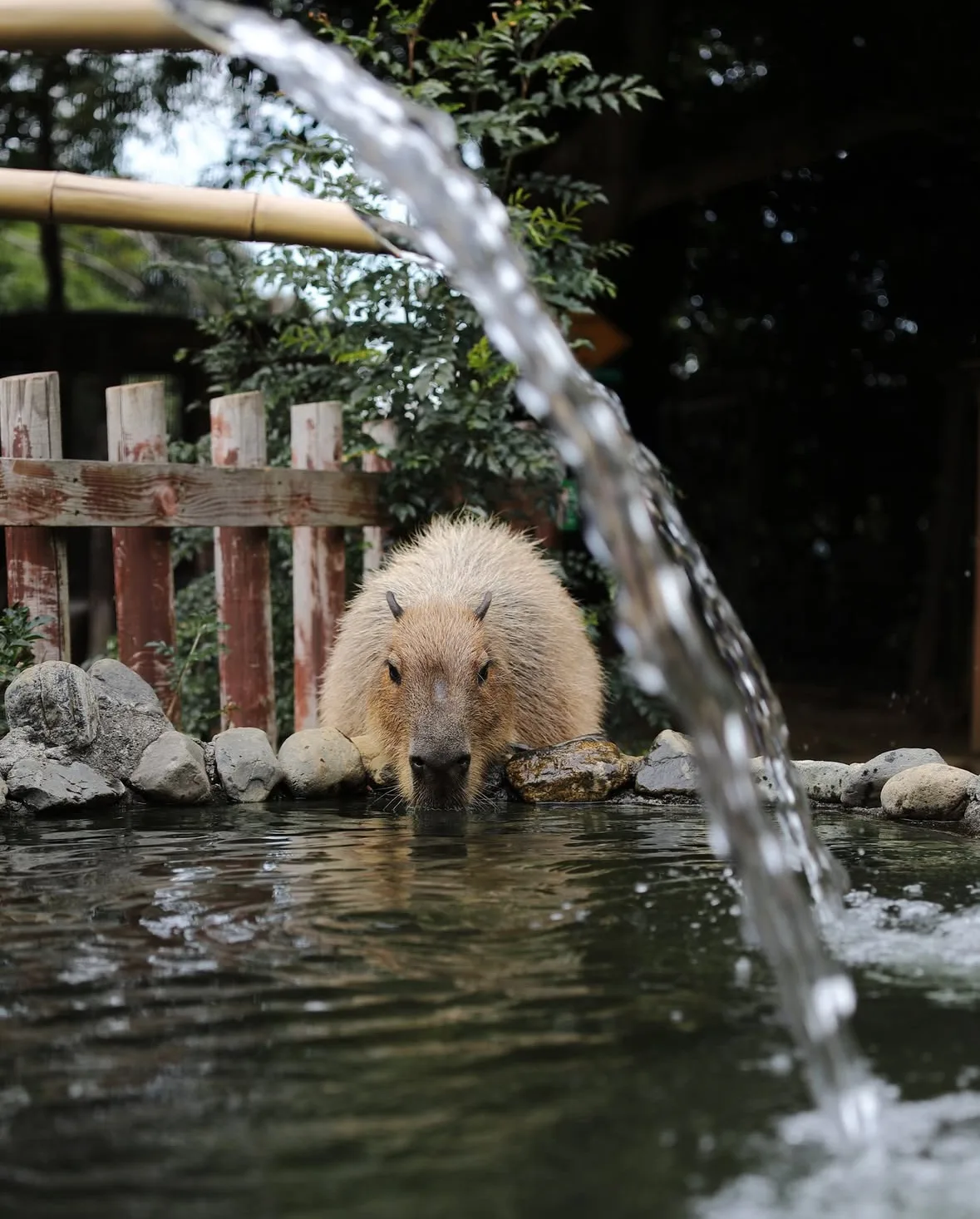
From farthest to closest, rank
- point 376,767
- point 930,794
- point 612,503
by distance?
point 376,767 → point 930,794 → point 612,503

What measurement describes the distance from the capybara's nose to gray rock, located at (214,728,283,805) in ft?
1.69

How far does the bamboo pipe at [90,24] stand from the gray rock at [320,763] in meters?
2.57

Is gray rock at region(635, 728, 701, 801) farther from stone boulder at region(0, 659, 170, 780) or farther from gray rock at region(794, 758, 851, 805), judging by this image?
stone boulder at region(0, 659, 170, 780)

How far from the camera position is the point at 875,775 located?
15.7 ft

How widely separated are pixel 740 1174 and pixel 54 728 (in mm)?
3416

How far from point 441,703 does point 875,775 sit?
1.48m

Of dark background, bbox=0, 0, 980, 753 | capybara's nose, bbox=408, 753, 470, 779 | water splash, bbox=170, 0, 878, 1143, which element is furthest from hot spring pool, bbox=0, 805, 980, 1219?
dark background, bbox=0, 0, 980, 753

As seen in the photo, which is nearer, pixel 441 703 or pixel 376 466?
pixel 441 703

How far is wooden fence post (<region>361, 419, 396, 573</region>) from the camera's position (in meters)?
6.51

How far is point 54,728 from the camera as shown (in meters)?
4.84

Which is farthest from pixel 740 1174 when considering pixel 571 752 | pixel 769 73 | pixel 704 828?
pixel 769 73

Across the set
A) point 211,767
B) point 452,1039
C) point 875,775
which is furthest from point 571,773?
point 452,1039

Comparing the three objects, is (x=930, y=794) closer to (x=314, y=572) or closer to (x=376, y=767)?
(x=376, y=767)

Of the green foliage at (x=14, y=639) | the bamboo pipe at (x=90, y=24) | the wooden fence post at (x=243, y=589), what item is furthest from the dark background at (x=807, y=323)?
the bamboo pipe at (x=90, y=24)
